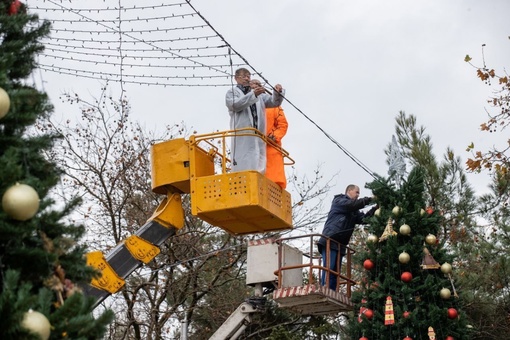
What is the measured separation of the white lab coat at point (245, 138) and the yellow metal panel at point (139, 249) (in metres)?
1.56

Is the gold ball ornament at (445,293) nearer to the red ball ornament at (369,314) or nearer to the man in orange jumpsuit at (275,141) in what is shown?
the red ball ornament at (369,314)

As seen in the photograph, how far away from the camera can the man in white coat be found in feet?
41.2

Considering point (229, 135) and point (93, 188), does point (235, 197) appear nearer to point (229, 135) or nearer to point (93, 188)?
point (229, 135)

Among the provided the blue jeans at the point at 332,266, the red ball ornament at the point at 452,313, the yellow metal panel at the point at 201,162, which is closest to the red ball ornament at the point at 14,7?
the yellow metal panel at the point at 201,162

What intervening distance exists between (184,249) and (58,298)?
50.3 feet

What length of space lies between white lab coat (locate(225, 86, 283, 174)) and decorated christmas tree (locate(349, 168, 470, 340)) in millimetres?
1896

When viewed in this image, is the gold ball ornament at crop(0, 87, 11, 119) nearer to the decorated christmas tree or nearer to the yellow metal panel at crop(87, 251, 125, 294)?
the yellow metal panel at crop(87, 251, 125, 294)

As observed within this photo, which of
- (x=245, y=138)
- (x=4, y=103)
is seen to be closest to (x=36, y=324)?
(x=4, y=103)

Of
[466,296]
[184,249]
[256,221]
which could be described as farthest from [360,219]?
[184,249]

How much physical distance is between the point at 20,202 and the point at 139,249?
21.9 feet

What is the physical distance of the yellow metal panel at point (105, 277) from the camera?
11.8 m

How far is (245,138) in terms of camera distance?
12586 millimetres

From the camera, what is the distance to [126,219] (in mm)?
21578

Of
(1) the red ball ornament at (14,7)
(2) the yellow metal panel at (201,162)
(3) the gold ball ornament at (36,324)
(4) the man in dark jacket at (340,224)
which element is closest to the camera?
(3) the gold ball ornament at (36,324)
